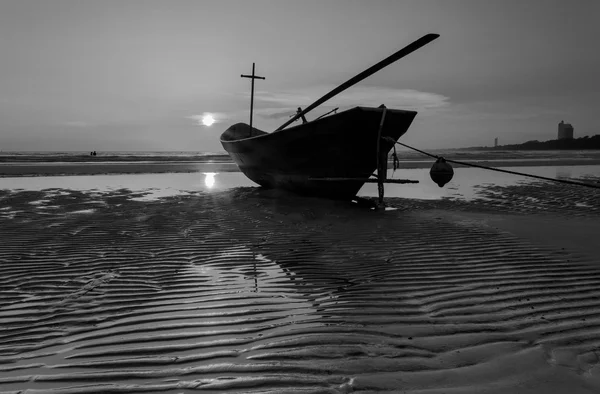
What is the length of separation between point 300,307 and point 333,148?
668cm

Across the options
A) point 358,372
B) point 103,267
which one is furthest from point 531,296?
point 103,267

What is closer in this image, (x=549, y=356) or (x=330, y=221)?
(x=549, y=356)

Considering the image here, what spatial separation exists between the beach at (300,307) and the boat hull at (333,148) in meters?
2.76

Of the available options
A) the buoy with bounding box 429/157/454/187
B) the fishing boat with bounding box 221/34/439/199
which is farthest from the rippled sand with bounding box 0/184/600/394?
the fishing boat with bounding box 221/34/439/199

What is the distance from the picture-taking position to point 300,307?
333 cm

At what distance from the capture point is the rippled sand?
7.32ft

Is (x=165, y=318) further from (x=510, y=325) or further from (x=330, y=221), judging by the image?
(x=330, y=221)

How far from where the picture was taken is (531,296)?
3512mm

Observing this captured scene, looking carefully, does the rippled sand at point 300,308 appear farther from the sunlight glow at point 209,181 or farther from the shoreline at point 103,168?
the shoreline at point 103,168

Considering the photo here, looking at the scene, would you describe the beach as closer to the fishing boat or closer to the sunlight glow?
the fishing boat

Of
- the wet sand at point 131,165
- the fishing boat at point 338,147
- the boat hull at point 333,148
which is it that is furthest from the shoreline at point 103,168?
the fishing boat at point 338,147

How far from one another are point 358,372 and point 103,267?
3.63 metres

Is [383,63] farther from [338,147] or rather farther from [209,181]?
[209,181]

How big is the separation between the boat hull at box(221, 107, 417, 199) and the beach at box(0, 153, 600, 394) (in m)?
2.76
